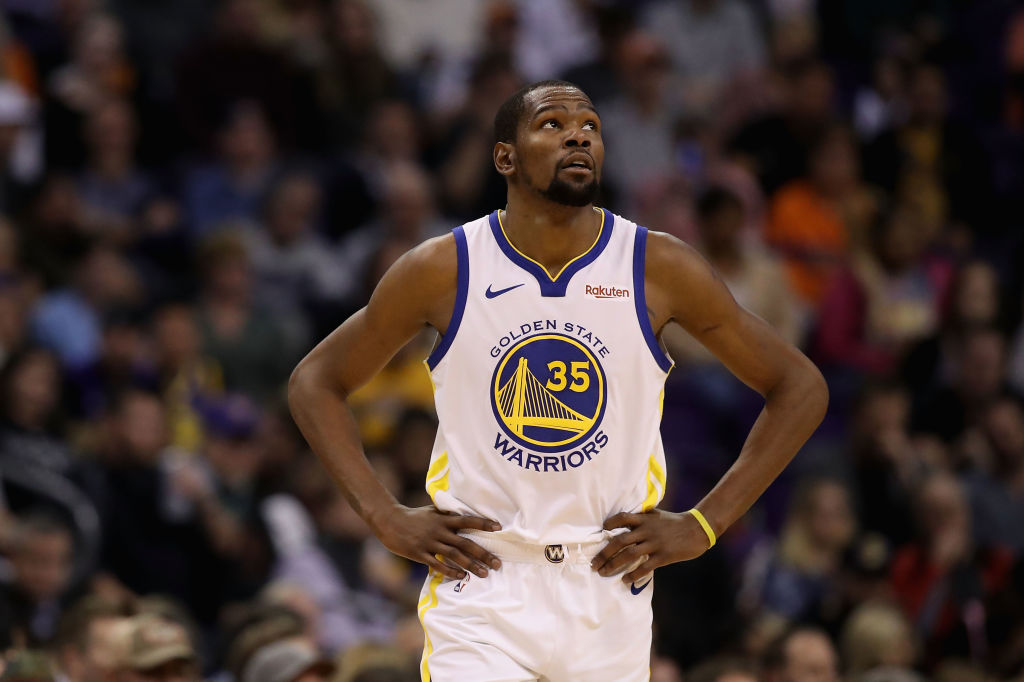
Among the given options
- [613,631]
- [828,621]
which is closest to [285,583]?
[828,621]

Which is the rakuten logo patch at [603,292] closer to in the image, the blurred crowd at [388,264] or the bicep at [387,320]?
the bicep at [387,320]

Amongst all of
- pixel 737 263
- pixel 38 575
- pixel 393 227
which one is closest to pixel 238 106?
pixel 393 227

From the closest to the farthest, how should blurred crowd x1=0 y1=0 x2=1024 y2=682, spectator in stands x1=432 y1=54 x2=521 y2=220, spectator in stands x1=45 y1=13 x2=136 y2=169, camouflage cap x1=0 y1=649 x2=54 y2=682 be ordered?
camouflage cap x1=0 y1=649 x2=54 y2=682
blurred crowd x1=0 y1=0 x2=1024 y2=682
spectator in stands x1=45 y1=13 x2=136 y2=169
spectator in stands x1=432 y1=54 x2=521 y2=220

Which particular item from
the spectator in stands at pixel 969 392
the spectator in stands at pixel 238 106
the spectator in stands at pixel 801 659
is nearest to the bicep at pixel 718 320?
the spectator in stands at pixel 801 659

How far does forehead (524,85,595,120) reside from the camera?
536cm

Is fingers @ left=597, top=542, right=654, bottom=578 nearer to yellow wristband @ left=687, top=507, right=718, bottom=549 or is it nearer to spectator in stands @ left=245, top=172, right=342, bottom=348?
yellow wristband @ left=687, top=507, right=718, bottom=549

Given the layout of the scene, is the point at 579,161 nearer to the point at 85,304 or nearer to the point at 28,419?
the point at 28,419

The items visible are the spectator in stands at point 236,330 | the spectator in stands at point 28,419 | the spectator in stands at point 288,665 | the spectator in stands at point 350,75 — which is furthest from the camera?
the spectator in stands at point 350,75

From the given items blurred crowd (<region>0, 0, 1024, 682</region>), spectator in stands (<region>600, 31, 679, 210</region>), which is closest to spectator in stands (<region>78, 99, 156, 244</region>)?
blurred crowd (<region>0, 0, 1024, 682</region>)

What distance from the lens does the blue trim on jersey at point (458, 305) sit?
17.6 ft

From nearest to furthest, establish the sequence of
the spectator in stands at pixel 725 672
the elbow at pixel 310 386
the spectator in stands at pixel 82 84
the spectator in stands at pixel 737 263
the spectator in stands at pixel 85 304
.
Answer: the elbow at pixel 310 386
the spectator in stands at pixel 725 672
the spectator in stands at pixel 85 304
the spectator in stands at pixel 737 263
the spectator in stands at pixel 82 84

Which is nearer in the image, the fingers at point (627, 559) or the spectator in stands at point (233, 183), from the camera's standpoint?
the fingers at point (627, 559)

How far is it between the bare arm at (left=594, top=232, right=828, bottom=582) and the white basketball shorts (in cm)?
22

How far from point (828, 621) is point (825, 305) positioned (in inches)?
136
